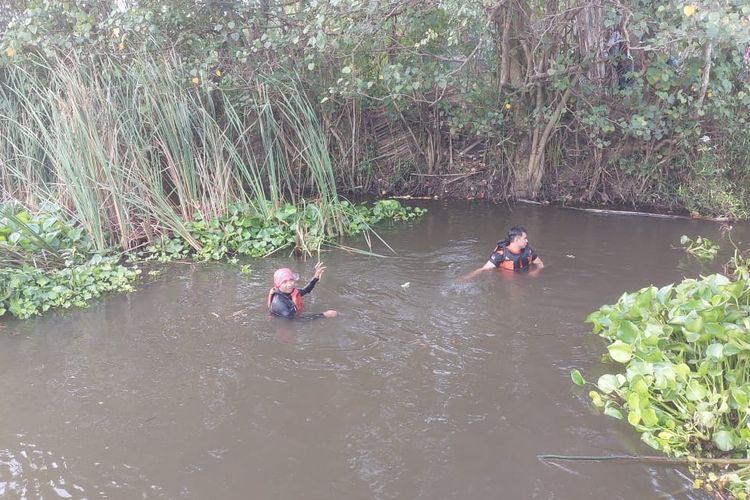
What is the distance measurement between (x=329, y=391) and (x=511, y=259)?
126 inches

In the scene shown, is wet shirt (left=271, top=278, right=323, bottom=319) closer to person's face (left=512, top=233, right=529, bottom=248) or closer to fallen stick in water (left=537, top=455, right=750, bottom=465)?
person's face (left=512, top=233, right=529, bottom=248)

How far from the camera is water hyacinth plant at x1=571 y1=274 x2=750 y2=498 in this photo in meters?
3.29

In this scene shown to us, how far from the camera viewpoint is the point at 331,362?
4.64 metres

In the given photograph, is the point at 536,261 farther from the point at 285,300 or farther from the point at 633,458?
the point at 633,458

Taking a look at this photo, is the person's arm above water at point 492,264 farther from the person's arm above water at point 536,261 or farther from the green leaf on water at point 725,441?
the green leaf on water at point 725,441

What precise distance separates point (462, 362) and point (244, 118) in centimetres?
552

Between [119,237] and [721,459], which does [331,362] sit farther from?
[119,237]

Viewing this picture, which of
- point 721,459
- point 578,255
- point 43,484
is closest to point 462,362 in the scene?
point 721,459

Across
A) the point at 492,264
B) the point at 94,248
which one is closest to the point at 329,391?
the point at 492,264

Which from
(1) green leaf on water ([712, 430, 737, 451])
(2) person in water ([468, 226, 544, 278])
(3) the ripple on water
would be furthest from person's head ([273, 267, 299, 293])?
(1) green leaf on water ([712, 430, 737, 451])

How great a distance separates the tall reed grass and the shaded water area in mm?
1092

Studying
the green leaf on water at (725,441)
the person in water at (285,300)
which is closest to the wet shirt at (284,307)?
the person in water at (285,300)

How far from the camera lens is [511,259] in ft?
22.1

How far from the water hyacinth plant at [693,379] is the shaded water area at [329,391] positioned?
0.56 feet
